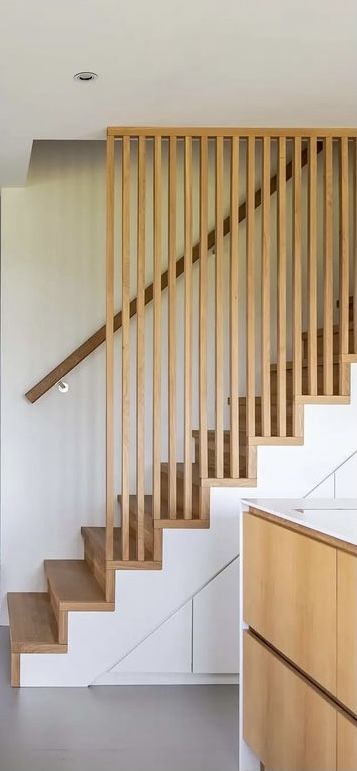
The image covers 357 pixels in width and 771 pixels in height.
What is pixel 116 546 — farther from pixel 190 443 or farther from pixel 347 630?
pixel 347 630

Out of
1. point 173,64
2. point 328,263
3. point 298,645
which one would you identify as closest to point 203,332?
point 328,263

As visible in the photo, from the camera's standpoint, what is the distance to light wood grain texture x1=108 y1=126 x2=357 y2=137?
4.55m

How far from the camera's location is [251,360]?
4617 mm

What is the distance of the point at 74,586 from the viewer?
4762mm

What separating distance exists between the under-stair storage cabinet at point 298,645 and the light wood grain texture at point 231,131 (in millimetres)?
2097

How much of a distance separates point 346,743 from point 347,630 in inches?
10.3

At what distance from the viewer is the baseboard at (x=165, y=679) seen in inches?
173

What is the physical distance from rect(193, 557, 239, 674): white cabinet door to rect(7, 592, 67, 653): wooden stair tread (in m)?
0.62

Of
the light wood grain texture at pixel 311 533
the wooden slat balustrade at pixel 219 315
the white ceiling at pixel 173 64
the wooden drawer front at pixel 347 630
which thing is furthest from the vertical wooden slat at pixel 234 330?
the wooden drawer front at pixel 347 630

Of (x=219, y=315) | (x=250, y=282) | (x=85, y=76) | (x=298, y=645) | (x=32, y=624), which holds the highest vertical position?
(x=85, y=76)

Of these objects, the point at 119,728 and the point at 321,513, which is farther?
the point at 119,728

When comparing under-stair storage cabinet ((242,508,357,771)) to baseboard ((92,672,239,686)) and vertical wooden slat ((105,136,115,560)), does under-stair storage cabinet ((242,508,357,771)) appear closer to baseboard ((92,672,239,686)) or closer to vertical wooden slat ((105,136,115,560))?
baseboard ((92,672,239,686))

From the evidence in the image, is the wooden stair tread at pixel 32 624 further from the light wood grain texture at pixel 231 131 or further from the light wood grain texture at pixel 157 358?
the light wood grain texture at pixel 231 131

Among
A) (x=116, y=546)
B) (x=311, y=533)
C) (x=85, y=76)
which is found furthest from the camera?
(x=116, y=546)
